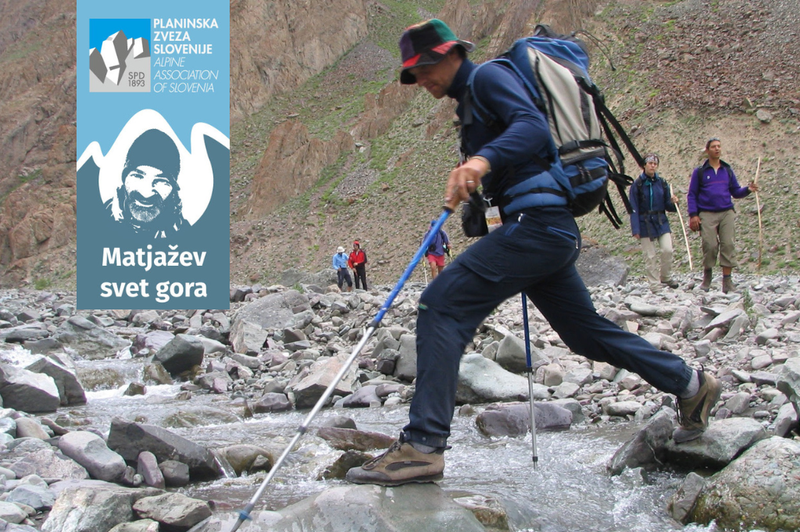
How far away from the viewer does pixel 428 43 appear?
3006 millimetres

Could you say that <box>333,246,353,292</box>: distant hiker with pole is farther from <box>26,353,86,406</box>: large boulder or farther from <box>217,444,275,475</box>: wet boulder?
<box>217,444,275,475</box>: wet boulder

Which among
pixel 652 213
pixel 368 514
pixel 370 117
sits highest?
pixel 370 117

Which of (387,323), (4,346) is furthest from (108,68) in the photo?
(387,323)

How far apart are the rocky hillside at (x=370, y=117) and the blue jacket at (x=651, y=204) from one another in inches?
310

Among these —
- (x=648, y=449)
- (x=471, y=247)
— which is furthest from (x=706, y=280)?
(x=471, y=247)

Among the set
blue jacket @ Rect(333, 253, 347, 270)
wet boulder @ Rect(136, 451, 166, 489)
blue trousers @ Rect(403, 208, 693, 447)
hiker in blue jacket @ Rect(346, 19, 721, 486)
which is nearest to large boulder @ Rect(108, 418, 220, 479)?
wet boulder @ Rect(136, 451, 166, 489)

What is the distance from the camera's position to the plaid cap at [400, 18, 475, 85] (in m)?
2.99

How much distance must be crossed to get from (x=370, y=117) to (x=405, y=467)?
52.5 meters

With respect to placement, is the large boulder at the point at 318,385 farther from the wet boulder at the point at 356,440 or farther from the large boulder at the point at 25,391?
the large boulder at the point at 25,391

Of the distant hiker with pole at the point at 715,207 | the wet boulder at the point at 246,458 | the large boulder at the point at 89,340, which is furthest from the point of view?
the large boulder at the point at 89,340

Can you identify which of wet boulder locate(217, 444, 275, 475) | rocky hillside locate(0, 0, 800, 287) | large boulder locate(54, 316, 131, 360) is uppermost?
rocky hillside locate(0, 0, 800, 287)

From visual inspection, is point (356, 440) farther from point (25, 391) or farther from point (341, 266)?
point (341, 266)

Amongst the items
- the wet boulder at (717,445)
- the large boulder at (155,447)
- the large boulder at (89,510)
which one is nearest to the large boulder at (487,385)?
the wet boulder at (717,445)

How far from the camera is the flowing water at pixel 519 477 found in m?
3.20
